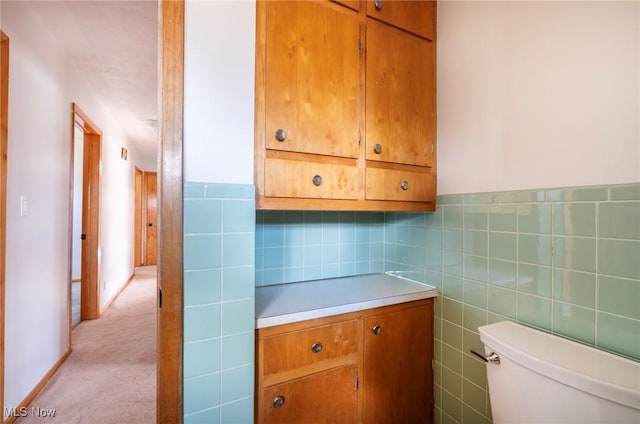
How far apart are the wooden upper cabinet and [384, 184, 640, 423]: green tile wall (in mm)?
333

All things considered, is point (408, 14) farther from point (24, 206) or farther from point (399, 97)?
point (24, 206)

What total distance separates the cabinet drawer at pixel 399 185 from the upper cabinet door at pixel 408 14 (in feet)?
2.26

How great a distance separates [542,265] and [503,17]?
1.00 metres

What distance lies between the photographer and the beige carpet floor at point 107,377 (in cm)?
169

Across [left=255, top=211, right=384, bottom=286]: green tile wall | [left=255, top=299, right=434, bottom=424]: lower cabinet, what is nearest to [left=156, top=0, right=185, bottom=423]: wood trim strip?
[left=255, top=299, right=434, bottom=424]: lower cabinet

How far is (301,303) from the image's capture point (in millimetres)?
1202

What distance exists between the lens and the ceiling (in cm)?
178

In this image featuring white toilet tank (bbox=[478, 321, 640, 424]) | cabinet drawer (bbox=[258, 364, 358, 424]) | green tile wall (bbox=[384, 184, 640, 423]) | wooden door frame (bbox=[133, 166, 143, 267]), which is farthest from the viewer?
wooden door frame (bbox=[133, 166, 143, 267])

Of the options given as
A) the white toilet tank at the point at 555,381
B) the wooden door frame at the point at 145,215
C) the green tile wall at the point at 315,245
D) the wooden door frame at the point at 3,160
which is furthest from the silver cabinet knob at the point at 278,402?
the wooden door frame at the point at 145,215

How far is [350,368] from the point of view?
3.96 feet

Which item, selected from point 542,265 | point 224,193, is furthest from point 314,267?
point 542,265

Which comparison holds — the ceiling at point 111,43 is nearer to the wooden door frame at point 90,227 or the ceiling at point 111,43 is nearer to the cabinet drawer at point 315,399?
the wooden door frame at point 90,227

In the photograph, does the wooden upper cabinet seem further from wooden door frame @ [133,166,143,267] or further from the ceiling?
wooden door frame @ [133,166,143,267]

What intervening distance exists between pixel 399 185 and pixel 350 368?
0.84 metres
